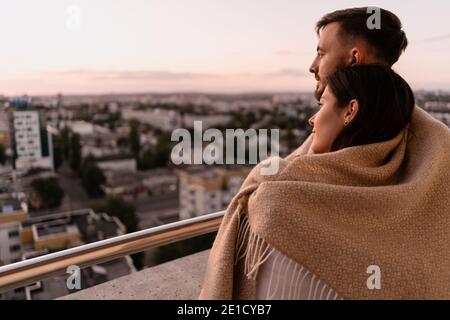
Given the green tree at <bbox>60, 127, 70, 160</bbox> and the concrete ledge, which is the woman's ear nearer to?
the concrete ledge

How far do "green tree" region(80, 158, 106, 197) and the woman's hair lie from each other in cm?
1454

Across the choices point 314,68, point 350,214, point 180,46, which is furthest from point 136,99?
point 350,214

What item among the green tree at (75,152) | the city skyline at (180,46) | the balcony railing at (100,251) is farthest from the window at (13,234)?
the green tree at (75,152)

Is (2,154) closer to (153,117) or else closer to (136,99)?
(136,99)

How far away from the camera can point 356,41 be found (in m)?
→ 1.07

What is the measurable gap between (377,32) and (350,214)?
24.3 inches

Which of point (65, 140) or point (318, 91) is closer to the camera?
point (318, 91)

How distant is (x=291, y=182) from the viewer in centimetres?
72

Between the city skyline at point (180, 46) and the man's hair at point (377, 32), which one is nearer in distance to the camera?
the man's hair at point (377, 32)

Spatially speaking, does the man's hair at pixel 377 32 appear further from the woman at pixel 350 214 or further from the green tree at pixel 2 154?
the green tree at pixel 2 154

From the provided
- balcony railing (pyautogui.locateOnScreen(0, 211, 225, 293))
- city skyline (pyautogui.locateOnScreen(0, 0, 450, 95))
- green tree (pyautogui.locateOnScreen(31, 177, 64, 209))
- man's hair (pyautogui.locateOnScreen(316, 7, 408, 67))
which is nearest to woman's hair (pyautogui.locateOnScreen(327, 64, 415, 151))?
city skyline (pyautogui.locateOnScreen(0, 0, 450, 95))

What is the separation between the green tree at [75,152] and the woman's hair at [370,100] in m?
12.5

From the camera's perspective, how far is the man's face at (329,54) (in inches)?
42.4

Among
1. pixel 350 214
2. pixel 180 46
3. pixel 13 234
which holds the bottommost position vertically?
pixel 13 234
